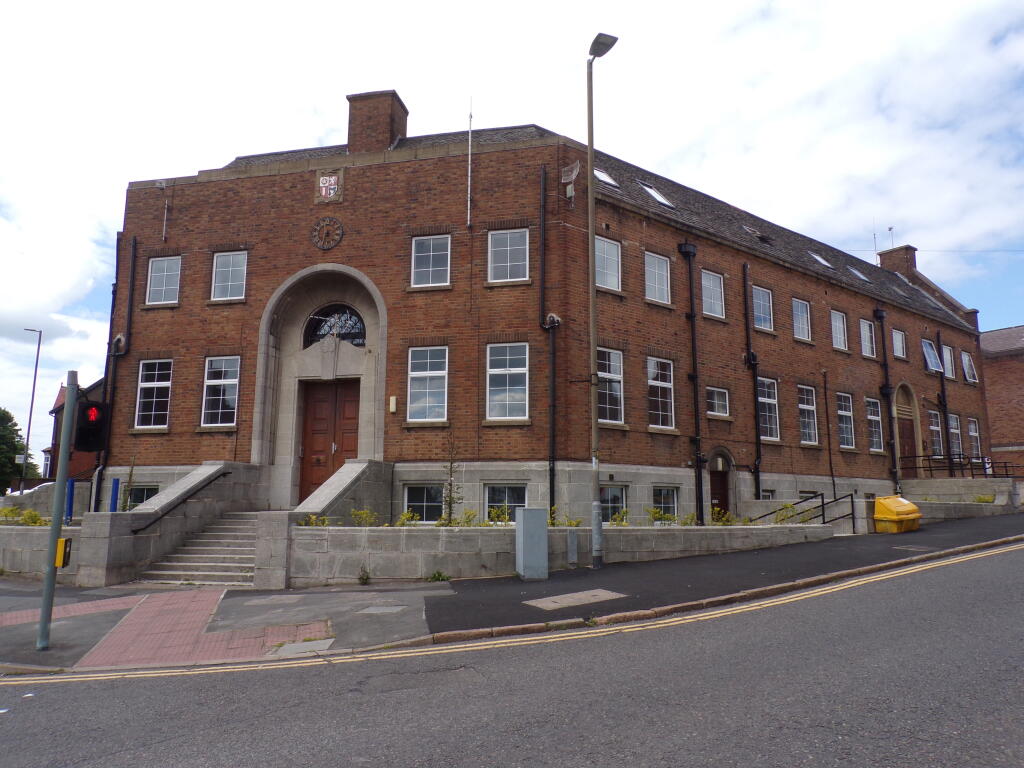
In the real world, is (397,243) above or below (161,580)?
above

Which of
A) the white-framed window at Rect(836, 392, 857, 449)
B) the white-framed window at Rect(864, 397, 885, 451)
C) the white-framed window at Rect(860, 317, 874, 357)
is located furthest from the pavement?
the white-framed window at Rect(860, 317, 874, 357)

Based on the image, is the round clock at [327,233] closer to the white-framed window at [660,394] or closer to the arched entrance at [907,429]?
the white-framed window at [660,394]

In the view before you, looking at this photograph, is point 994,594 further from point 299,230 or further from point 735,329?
point 299,230

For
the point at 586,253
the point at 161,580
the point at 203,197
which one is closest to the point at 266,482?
the point at 161,580

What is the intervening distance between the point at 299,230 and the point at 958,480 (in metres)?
23.6

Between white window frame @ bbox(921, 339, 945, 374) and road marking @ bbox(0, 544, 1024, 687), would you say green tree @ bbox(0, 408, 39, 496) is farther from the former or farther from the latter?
white window frame @ bbox(921, 339, 945, 374)

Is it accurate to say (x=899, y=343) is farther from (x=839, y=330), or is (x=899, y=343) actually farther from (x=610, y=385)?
(x=610, y=385)

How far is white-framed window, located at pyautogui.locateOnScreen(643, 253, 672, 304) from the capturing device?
19.8 m

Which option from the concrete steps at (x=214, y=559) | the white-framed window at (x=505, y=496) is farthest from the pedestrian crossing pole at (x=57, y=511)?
the white-framed window at (x=505, y=496)

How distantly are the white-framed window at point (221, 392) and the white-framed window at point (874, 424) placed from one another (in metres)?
21.4

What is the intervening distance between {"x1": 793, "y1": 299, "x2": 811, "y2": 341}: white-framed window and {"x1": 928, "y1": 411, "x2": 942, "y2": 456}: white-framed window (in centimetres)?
875

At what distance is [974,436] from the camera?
31.7m

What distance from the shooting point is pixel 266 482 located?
59.1 ft

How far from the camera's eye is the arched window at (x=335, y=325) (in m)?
18.9
